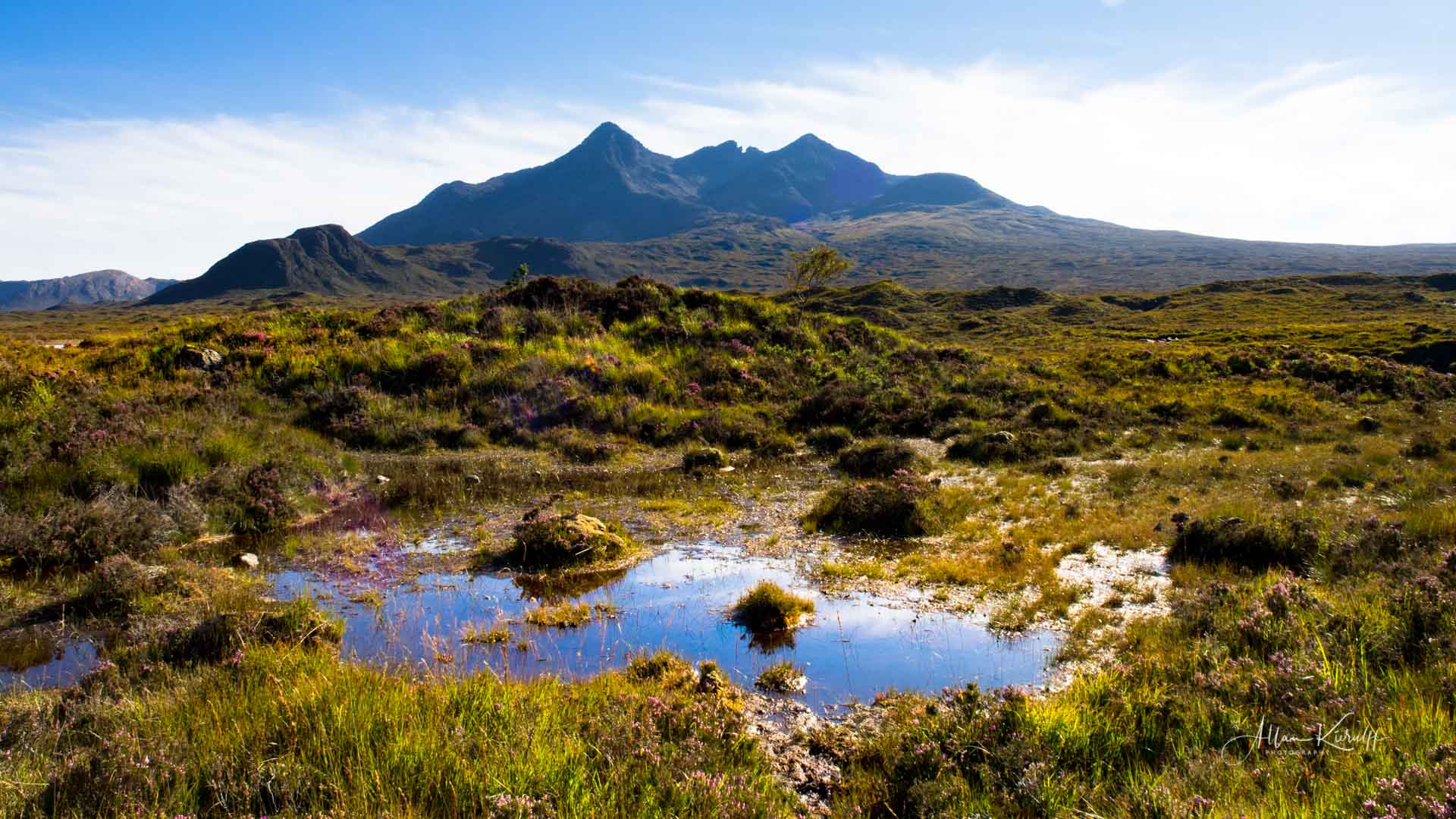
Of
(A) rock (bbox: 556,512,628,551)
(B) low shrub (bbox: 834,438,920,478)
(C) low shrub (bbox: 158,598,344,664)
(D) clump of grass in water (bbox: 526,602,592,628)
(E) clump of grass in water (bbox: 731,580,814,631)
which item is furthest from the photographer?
(B) low shrub (bbox: 834,438,920,478)

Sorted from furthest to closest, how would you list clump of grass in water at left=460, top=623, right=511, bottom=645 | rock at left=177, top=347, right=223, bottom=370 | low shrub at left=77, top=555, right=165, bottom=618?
rock at left=177, top=347, right=223, bottom=370 → low shrub at left=77, top=555, right=165, bottom=618 → clump of grass in water at left=460, top=623, right=511, bottom=645

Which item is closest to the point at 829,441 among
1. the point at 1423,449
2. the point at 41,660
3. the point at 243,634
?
the point at 1423,449

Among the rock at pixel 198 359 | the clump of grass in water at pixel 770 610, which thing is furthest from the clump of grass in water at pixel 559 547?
A: the rock at pixel 198 359

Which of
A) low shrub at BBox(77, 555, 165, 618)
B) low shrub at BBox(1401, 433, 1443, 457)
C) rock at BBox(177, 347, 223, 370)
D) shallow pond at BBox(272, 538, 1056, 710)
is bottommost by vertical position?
low shrub at BBox(1401, 433, 1443, 457)

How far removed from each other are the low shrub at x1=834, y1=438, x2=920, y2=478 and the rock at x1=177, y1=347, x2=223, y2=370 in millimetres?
15751

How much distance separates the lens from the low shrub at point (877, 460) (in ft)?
48.6

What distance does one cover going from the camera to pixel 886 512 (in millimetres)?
11008

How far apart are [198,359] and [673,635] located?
16971 millimetres

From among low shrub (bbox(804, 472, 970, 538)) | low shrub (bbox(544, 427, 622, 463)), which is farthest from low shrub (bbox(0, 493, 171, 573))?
low shrub (bbox(804, 472, 970, 538))

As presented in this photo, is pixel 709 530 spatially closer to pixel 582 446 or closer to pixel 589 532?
pixel 589 532

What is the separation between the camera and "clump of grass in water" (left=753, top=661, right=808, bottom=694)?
589 centimetres

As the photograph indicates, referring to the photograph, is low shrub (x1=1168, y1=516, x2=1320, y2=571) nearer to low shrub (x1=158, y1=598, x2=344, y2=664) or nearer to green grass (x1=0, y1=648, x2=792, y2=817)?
green grass (x1=0, y1=648, x2=792, y2=817)

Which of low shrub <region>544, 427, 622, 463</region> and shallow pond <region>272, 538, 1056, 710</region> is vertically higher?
low shrub <region>544, 427, 622, 463</region>

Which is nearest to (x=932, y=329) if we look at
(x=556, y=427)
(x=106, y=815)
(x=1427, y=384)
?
(x=1427, y=384)
